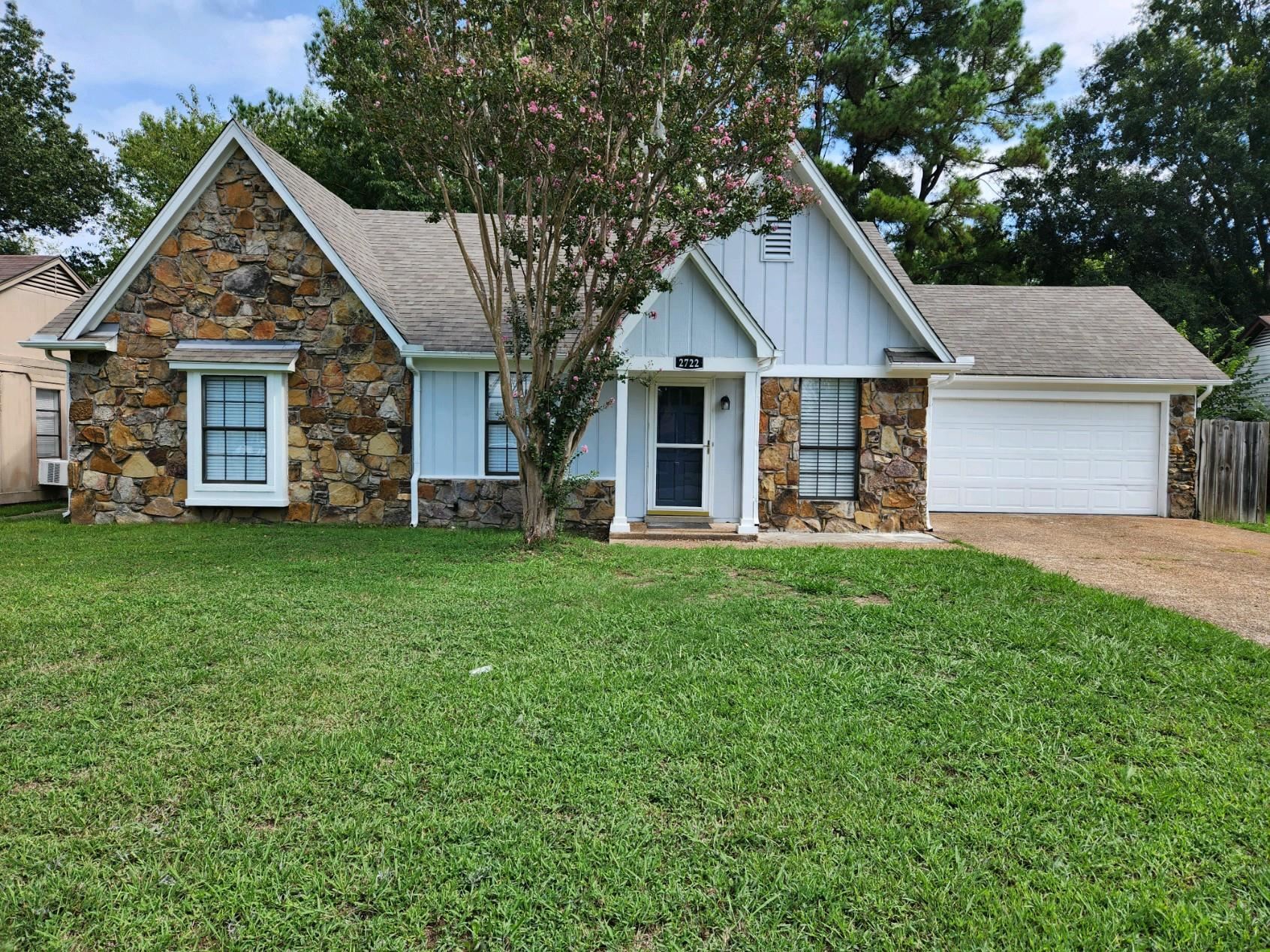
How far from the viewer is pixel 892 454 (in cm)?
1092

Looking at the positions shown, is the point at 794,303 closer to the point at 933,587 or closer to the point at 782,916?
the point at 933,587

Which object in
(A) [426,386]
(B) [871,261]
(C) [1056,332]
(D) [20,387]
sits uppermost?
(B) [871,261]

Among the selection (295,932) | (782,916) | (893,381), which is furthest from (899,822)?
(893,381)

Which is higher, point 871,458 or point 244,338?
point 244,338

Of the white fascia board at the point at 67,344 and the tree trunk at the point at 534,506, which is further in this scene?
the white fascia board at the point at 67,344

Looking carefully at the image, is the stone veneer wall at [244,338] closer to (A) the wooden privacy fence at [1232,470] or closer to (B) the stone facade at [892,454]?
(B) the stone facade at [892,454]

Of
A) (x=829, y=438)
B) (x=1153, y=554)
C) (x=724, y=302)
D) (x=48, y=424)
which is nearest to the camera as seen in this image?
(x=1153, y=554)

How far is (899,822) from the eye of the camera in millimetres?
2980

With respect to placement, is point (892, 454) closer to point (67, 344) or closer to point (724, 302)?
point (724, 302)

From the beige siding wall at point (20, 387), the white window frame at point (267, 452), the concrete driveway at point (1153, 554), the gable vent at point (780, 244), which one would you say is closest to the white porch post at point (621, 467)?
the gable vent at point (780, 244)

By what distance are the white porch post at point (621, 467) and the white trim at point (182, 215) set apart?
318 centimetres

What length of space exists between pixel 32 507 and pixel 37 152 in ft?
70.6

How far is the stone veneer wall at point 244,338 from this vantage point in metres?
10.4

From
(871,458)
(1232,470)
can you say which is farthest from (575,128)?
(1232,470)
